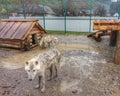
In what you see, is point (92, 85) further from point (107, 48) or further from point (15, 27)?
point (15, 27)

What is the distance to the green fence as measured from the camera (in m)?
11.1

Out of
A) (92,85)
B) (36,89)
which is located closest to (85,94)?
(92,85)

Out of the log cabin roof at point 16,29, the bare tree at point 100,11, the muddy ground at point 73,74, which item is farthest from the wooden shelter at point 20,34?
the bare tree at point 100,11

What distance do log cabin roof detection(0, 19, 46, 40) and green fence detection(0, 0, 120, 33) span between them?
8.56 ft

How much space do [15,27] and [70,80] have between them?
14.4ft

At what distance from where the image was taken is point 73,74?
17.4 ft

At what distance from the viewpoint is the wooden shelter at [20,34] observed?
7.74 metres

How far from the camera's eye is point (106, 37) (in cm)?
1035

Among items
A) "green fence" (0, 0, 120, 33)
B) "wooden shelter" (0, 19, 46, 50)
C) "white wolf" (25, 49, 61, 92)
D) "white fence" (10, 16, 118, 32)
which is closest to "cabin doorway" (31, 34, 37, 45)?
"wooden shelter" (0, 19, 46, 50)

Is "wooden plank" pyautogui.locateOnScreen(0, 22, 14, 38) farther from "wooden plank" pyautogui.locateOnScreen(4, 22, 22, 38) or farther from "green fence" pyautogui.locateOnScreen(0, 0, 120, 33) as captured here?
"green fence" pyautogui.locateOnScreen(0, 0, 120, 33)

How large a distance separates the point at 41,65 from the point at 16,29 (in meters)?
4.65

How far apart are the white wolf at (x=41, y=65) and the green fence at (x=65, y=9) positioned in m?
6.89

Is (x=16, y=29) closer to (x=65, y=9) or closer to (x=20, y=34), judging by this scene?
(x=20, y=34)

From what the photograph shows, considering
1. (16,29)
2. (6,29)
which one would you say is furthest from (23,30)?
(6,29)
